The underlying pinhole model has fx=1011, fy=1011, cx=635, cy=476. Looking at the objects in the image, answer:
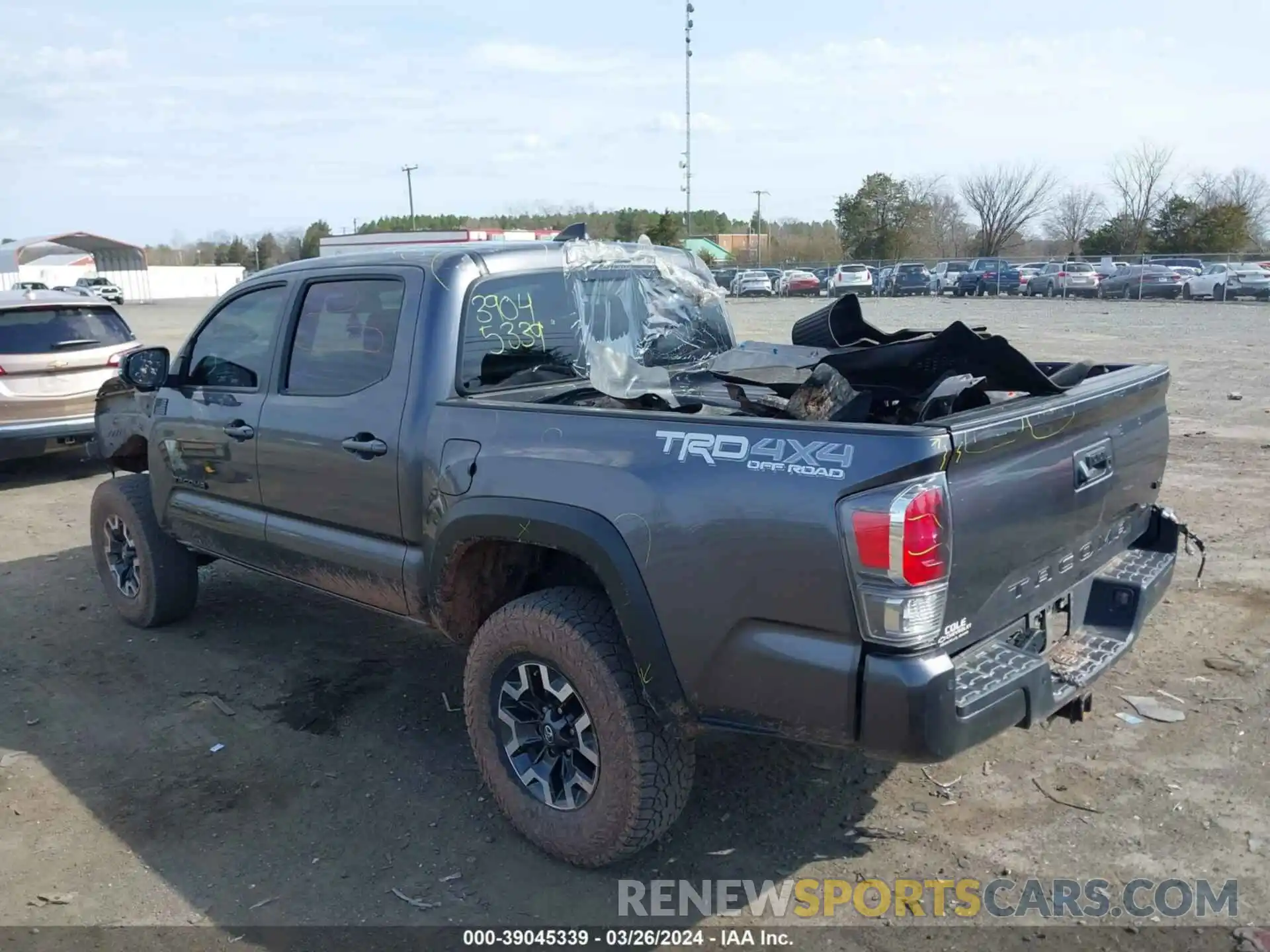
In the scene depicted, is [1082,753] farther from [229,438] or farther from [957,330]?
[229,438]

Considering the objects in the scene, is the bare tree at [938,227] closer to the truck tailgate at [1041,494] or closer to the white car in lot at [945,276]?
the white car in lot at [945,276]

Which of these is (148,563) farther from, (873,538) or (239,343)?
(873,538)

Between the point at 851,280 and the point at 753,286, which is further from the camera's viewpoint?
the point at 753,286

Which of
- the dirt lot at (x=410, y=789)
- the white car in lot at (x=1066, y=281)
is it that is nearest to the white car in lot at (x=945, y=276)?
the white car in lot at (x=1066, y=281)

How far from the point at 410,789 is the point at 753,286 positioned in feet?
139

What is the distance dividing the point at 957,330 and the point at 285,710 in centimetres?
331

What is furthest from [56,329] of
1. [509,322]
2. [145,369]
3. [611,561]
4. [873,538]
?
[873,538]

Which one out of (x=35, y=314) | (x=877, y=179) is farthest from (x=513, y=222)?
(x=35, y=314)

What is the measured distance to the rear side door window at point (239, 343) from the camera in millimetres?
4547

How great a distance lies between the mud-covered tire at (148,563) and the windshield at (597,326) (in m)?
2.56

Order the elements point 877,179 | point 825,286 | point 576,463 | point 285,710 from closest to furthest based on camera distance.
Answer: point 576,463 → point 285,710 → point 825,286 → point 877,179

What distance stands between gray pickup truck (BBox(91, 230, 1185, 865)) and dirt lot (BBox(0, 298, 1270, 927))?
422mm

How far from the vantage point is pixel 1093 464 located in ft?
10.6

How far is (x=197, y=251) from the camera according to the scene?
4520 inches
